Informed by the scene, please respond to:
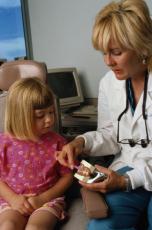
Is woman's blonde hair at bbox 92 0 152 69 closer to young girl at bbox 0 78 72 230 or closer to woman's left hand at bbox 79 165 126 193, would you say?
young girl at bbox 0 78 72 230

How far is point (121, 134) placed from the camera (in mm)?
1388

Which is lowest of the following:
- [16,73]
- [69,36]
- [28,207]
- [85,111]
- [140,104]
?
[28,207]

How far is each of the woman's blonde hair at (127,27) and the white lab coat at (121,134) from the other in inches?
6.9

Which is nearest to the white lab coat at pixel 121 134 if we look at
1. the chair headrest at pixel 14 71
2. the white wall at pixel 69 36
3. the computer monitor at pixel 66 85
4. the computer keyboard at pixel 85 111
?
the chair headrest at pixel 14 71

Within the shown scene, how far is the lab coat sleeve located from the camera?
4.54 ft

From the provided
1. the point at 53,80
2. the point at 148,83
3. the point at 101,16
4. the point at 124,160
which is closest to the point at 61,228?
the point at 124,160

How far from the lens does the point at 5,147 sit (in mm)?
1378

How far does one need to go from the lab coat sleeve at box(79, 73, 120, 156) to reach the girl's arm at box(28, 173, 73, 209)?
16 centimetres

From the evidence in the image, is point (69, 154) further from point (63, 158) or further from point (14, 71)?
point (14, 71)

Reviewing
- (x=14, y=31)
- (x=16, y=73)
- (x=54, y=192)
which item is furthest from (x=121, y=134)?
(x=14, y=31)

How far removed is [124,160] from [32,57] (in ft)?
5.30

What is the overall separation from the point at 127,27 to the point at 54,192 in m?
0.74

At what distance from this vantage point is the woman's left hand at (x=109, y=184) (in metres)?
A: 1.13

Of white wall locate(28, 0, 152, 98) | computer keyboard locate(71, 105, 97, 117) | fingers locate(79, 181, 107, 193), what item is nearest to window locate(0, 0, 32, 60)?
white wall locate(28, 0, 152, 98)
